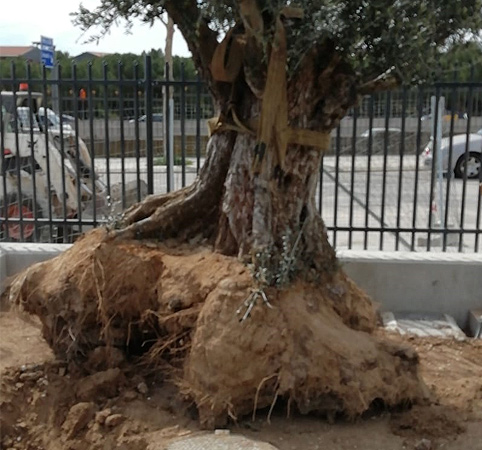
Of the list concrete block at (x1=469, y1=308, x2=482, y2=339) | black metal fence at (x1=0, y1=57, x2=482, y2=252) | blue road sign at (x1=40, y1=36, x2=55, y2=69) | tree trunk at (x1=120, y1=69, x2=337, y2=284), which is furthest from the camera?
blue road sign at (x1=40, y1=36, x2=55, y2=69)

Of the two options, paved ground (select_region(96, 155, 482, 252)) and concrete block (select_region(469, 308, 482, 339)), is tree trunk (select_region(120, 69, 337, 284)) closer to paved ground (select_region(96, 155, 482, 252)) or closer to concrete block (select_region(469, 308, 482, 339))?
concrete block (select_region(469, 308, 482, 339))

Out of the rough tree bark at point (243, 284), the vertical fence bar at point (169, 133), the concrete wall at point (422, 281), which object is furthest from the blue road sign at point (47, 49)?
the rough tree bark at point (243, 284)

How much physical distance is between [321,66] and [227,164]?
3.03 ft

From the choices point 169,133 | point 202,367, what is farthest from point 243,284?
point 169,133

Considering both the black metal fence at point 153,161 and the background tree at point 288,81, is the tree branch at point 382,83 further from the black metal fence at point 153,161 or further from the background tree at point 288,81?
the black metal fence at point 153,161

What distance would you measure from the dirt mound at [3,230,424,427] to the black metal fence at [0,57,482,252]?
0.61 meters

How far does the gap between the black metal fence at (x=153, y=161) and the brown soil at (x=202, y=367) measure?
0.67m

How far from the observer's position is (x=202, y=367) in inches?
143

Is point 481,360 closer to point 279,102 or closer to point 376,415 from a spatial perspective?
point 376,415

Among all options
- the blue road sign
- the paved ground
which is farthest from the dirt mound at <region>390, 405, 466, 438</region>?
the blue road sign

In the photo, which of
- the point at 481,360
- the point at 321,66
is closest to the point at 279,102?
the point at 321,66

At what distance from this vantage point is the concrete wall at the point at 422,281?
6.06 meters

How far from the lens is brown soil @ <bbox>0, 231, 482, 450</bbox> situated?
11.8ft

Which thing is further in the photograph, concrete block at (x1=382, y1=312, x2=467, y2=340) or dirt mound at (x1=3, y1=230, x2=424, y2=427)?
concrete block at (x1=382, y1=312, x2=467, y2=340)
